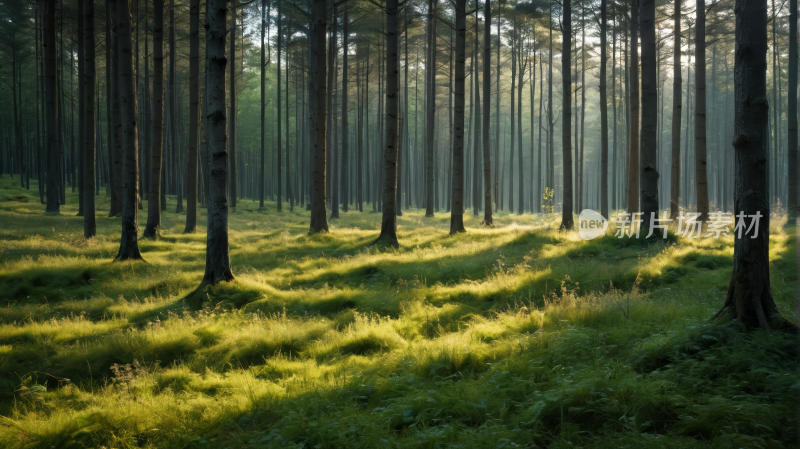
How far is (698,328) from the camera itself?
15.0 ft

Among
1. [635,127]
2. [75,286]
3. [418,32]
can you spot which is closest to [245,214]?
[418,32]

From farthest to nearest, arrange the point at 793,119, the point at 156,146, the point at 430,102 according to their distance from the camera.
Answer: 1. the point at 430,102
2. the point at 156,146
3. the point at 793,119

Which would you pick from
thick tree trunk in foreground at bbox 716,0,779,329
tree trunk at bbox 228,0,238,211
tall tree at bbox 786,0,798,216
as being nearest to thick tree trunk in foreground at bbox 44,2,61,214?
tree trunk at bbox 228,0,238,211

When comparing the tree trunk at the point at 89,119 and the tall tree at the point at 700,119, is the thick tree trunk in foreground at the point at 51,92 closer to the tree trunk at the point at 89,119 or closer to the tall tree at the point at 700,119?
the tree trunk at the point at 89,119

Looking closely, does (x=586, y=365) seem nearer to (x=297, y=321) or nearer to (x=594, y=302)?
(x=594, y=302)

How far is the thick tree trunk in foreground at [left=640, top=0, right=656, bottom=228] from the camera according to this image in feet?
37.6

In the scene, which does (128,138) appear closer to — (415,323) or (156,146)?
(156,146)

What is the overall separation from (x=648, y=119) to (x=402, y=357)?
10187 mm

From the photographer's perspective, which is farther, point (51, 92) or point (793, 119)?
point (51, 92)

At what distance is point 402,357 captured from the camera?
5016 millimetres

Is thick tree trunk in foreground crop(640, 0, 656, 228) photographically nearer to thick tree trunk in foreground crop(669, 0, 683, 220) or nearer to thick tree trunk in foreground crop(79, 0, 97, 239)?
thick tree trunk in foreground crop(669, 0, 683, 220)

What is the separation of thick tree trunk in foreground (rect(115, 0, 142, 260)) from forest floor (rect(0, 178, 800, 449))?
1160 mm

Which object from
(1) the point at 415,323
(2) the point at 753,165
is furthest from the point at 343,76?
(2) the point at 753,165

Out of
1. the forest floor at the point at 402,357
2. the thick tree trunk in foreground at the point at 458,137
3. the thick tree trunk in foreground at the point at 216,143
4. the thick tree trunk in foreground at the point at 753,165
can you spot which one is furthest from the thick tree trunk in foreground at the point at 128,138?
the thick tree trunk in foreground at the point at 753,165
